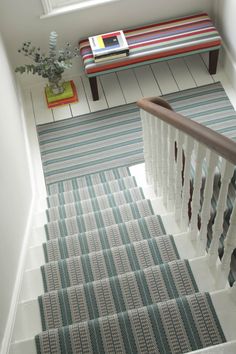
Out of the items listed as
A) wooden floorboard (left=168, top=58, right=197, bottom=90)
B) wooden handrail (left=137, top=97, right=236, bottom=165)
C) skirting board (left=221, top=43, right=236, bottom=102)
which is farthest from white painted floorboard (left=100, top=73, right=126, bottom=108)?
wooden handrail (left=137, top=97, right=236, bottom=165)

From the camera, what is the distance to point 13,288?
2486 mm

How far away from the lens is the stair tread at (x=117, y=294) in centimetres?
225

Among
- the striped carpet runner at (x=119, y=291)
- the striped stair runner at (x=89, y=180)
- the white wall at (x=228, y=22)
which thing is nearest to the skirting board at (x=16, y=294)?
the striped carpet runner at (x=119, y=291)

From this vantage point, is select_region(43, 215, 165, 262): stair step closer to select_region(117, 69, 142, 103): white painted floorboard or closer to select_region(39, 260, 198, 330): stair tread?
select_region(39, 260, 198, 330): stair tread

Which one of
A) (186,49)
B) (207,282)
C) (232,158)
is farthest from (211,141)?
(186,49)

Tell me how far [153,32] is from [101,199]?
2.02m

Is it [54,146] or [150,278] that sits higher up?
[150,278]


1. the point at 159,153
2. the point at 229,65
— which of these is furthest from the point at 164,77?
the point at 159,153

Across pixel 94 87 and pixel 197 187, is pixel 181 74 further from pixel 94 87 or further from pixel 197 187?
pixel 197 187

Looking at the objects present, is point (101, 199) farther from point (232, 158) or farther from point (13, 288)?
point (232, 158)

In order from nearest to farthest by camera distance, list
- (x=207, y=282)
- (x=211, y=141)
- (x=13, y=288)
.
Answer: (x=211, y=141)
(x=207, y=282)
(x=13, y=288)

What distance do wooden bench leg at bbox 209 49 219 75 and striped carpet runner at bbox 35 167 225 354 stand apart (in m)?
2.09

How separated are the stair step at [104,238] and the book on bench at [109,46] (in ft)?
6.57

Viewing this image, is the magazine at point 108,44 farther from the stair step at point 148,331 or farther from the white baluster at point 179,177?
the stair step at point 148,331
